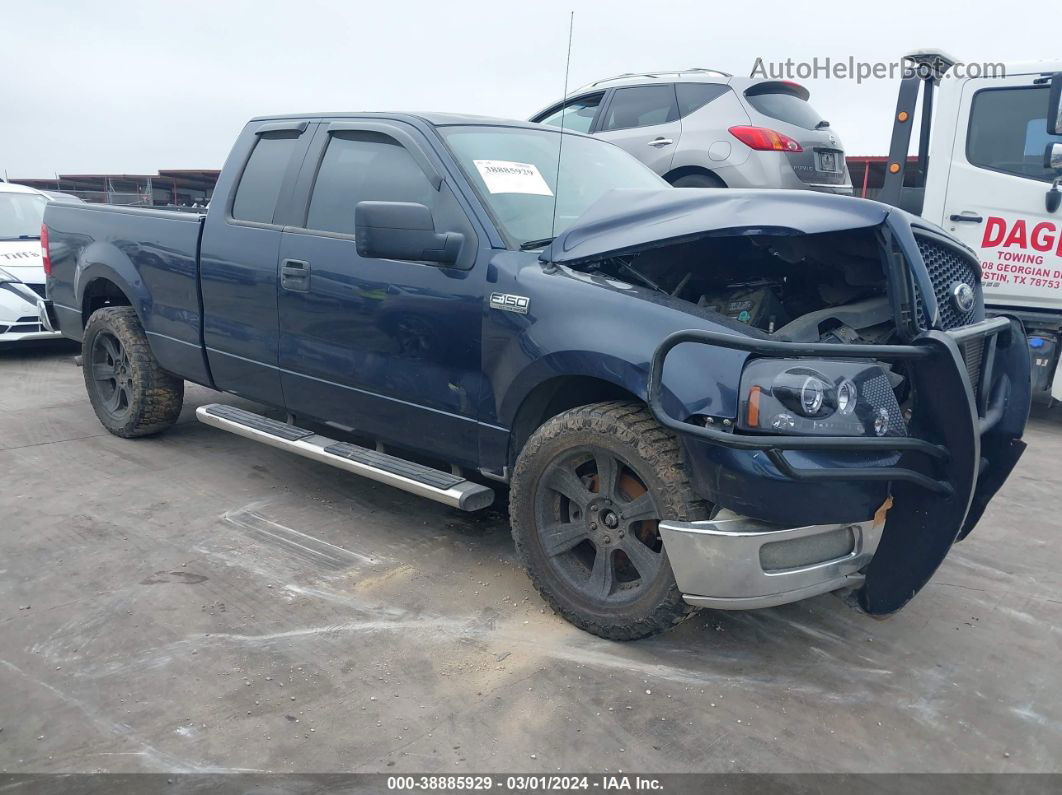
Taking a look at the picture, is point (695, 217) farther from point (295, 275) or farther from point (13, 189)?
point (13, 189)

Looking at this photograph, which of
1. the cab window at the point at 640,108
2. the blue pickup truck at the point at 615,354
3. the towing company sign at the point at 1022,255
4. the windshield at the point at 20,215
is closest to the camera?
the blue pickup truck at the point at 615,354

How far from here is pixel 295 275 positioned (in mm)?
4102

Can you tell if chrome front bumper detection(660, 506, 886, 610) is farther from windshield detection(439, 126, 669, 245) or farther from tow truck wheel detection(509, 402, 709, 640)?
windshield detection(439, 126, 669, 245)

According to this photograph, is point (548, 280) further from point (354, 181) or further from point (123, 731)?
point (123, 731)

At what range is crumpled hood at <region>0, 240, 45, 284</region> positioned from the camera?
26.2 ft

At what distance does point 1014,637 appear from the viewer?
3359 mm

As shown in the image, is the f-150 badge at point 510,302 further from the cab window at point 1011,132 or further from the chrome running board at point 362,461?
the cab window at point 1011,132

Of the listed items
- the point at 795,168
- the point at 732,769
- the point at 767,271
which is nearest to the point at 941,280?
the point at 767,271

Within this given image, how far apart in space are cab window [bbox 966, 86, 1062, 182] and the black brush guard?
4.07 meters

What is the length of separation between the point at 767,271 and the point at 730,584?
126cm

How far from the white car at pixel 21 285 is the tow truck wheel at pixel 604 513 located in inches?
232

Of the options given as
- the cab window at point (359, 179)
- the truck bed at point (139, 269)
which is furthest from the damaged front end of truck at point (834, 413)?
the truck bed at point (139, 269)

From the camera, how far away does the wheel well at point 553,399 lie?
3291mm

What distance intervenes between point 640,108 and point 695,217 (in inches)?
218
